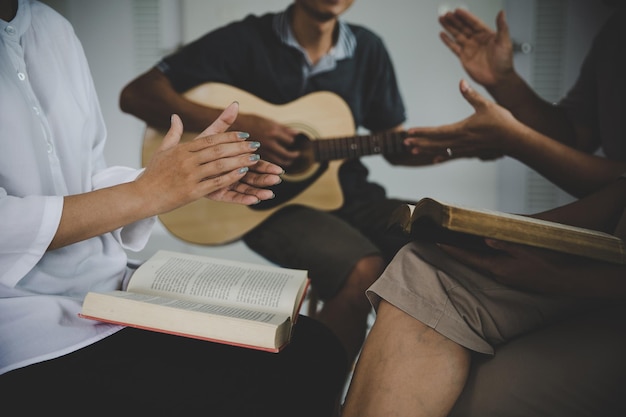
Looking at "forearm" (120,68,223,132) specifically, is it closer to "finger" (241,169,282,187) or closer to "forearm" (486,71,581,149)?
"finger" (241,169,282,187)

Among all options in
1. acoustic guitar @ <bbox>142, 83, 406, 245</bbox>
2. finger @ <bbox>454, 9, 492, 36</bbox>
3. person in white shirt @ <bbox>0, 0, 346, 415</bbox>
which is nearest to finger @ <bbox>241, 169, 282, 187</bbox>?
person in white shirt @ <bbox>0, 0, 346, 415</bbox>

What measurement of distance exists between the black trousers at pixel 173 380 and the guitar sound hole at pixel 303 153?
867 mm

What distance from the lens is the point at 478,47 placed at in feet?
4.74

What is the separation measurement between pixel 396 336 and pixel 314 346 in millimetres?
129

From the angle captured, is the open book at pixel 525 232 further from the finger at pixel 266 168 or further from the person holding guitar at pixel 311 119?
the person holding guitar at pixel 311 119

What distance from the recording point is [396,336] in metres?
0.69

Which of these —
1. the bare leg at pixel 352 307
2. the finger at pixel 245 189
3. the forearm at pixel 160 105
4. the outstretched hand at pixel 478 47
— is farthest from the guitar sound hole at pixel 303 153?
the finger at pixel 245 189

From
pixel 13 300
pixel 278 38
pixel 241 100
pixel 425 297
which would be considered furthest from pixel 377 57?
pixel 13 300

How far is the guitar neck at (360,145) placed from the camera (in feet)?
4.92

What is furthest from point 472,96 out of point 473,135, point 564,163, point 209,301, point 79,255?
point 79,255

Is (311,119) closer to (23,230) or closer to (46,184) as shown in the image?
(46,184)

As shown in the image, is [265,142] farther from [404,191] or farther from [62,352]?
[62,352]

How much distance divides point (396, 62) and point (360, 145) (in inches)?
23.8

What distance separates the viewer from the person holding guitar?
1325mm
